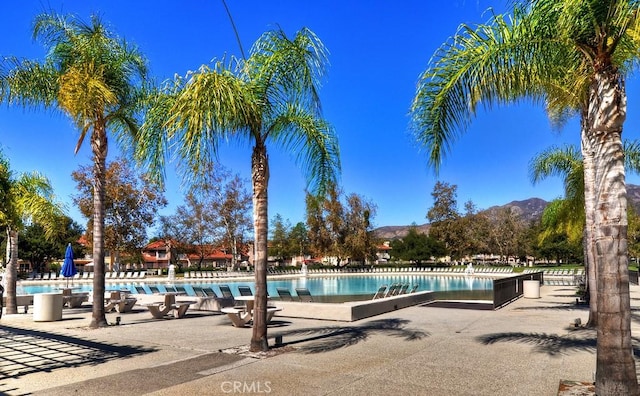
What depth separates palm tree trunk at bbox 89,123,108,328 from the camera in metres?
12.2

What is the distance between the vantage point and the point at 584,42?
19.2 feet

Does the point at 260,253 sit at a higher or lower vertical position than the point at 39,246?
higher

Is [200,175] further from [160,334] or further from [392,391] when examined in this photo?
[160,334]

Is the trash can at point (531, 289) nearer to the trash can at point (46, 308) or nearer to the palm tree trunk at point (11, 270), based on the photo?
the trash can at point (46, 308)

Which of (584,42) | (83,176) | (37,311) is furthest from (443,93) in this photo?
(83,176)

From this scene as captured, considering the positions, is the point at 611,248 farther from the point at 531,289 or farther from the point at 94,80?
the point at 531,289

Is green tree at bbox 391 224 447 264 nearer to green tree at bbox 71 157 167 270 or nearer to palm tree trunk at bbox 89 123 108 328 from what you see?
green tree at bbox 71 157 167 270

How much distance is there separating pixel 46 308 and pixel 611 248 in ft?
45.8

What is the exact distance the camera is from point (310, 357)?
815cm

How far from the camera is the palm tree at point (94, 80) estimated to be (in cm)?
1189

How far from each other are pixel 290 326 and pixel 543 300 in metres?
11.6

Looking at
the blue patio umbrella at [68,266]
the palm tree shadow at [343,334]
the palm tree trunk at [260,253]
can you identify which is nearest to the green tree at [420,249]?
the blue patio umbrella at [68,266]

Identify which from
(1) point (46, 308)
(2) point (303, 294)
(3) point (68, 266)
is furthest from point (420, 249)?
(1) point (46, 308)


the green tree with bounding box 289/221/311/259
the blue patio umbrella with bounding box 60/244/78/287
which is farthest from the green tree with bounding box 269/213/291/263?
the blue patio umbrella with bounding box 60/244/78/287
